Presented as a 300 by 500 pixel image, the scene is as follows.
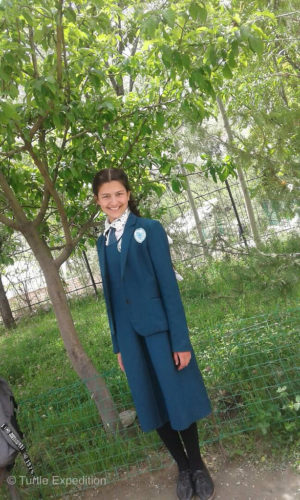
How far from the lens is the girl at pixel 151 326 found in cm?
210

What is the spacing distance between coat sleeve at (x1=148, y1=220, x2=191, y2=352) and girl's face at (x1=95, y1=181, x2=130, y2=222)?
0.23 m

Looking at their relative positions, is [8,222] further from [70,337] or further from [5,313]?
[5,313]

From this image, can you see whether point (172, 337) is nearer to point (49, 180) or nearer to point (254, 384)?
point (254, 384)

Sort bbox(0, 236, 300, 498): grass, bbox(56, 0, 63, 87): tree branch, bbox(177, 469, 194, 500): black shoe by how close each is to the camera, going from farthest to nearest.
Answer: bbox(0, 236, 300, 498): grass, bbox(177, 469, 194, 500): black shoe, bbox(56, 0, 63, 87): tree branch

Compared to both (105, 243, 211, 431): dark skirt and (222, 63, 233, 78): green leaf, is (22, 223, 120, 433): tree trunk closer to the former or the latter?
(105, 243, 211, 431): dark skirt

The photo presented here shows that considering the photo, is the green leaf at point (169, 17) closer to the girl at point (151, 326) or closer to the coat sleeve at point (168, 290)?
the girl at point (151, 326)

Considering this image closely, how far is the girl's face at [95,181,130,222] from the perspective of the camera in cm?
220

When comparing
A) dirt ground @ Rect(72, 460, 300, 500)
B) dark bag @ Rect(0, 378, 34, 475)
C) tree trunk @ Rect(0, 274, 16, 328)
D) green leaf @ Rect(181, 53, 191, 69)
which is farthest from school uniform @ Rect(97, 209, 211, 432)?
tree trunk @ Rect(0, 274, 16, 328)

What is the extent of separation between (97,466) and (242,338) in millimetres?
1420

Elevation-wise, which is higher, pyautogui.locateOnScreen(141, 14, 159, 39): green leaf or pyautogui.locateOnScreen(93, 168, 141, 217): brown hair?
pyautogui.locateOnScreen(141, 14, 159, 39): green leaf

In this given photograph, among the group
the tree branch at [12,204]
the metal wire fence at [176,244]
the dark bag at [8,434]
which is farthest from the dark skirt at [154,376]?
the metal wire fence at [176,244]

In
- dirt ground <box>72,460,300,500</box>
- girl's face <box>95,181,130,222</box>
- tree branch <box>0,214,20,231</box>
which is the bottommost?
dirt ground <box>72,460,300,500</box>

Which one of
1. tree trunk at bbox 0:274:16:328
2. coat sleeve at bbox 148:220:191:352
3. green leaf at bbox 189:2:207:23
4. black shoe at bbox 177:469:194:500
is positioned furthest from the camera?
tree trunk at bbox 0:274:16:328

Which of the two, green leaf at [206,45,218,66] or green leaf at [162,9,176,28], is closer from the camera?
green leaf at [162,9,176,28]
